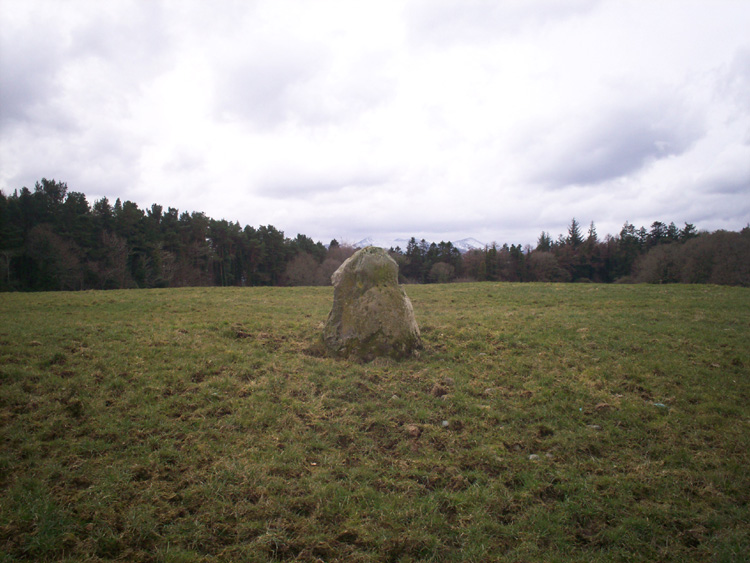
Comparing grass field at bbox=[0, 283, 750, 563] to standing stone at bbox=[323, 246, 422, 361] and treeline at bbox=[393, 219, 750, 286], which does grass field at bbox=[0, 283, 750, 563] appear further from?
treeline at bbox=[393, 219, 750, 286]

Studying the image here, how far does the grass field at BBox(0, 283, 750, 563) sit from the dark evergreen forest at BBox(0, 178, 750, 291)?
125 feet

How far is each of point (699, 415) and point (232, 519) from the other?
8.42m

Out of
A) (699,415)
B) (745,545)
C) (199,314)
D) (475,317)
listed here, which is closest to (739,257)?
(475,317)

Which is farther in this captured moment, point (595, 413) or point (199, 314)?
point (199, 314)

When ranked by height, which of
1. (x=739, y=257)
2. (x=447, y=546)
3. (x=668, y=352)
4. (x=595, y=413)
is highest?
(x=739, y=257)

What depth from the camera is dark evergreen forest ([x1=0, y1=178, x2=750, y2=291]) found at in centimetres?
4006

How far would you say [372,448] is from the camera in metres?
6.26

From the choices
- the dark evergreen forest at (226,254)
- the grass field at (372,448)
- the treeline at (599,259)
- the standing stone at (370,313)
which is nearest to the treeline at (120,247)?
the dark evergreen forest at (226,254)

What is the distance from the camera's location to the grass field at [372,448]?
13.9ft

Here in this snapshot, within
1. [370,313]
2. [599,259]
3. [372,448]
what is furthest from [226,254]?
[599,259]

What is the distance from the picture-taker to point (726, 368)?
29.2ft

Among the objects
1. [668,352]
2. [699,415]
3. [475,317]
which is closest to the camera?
[699,415]

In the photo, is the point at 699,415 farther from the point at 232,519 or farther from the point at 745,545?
the point at 232,519

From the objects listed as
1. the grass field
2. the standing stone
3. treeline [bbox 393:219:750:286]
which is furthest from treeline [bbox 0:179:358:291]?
the standing stone
